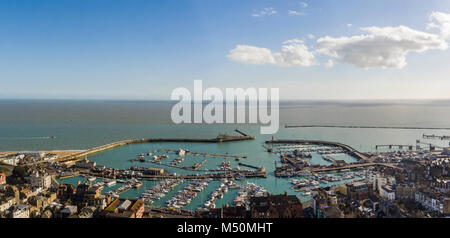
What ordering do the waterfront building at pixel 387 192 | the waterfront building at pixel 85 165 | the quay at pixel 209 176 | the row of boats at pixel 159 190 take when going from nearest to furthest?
1. the waterfront building at pixel 387 192
2. the row of boats at pixel 159 190
3. the quay at pixel 209 176
4. the waterfront building at pixel 85 165

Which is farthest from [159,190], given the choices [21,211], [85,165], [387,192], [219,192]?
[387,192]

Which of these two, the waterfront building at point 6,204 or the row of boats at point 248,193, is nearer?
the waterfront building at point 6,204

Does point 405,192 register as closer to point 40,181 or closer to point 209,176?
point 209,176

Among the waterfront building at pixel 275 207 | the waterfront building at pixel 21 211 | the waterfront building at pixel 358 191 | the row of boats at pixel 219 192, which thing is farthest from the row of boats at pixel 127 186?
the waterfront building at pixel 358 191

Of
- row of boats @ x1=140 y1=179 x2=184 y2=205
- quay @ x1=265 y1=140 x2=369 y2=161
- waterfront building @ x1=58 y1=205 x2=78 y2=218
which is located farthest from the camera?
quay @ x1=265 y1=140 x2=369 y2=161

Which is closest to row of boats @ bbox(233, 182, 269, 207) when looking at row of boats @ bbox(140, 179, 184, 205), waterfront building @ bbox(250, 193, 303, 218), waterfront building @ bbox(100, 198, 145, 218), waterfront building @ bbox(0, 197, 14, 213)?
waterfront building @ bbox(250, 193, 303, 218)

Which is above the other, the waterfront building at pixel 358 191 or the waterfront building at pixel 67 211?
the waterfront building at pixel 358 191

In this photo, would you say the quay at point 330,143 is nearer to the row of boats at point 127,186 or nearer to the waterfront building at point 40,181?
the row of boats at point 127,186

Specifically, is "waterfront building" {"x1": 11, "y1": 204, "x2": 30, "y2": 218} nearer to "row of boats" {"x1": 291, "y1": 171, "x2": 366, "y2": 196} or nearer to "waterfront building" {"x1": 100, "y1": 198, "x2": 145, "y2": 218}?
"waterfront building" {"x1": 100, "y1": 198, "x2": 145, "y2": 218}
